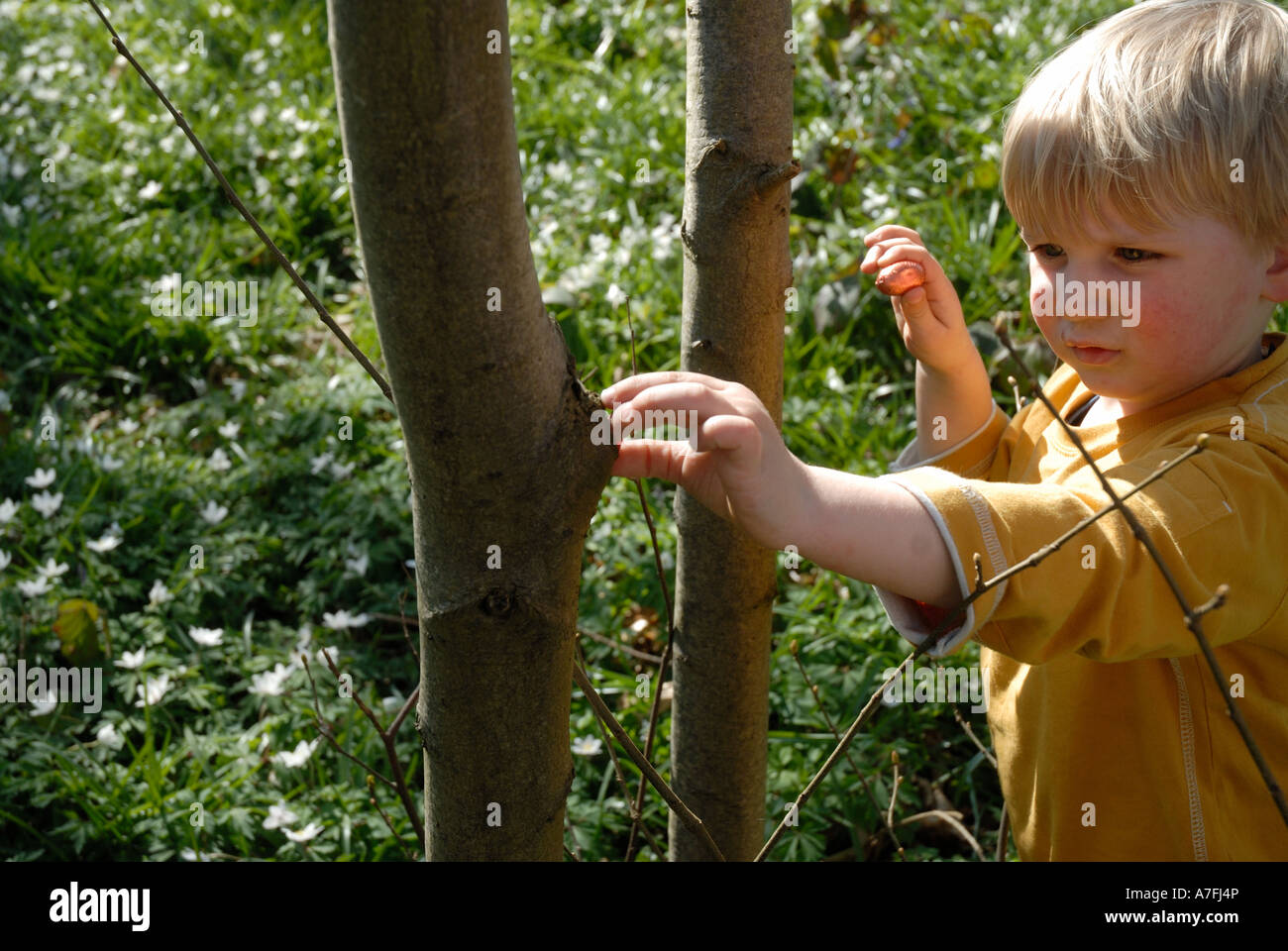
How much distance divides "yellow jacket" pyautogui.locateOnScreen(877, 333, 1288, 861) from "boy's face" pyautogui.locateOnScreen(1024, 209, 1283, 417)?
0.06 m

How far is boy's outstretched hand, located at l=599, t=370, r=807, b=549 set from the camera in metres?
1.03

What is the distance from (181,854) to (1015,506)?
66.2 inches

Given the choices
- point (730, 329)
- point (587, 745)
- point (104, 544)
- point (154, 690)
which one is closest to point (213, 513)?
point (104, 544)

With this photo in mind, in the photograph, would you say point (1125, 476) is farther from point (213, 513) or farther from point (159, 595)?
point (213, 513)

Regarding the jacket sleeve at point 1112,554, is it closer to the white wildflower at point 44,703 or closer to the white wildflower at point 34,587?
the white wildflower at point 44,703

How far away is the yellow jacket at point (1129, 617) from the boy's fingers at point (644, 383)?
0.21 meters

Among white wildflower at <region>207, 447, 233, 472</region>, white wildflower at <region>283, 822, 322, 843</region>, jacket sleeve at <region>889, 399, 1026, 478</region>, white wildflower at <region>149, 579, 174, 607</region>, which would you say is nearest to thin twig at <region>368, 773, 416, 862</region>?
white wildflower at <region>283, 822, 322, 843</region>

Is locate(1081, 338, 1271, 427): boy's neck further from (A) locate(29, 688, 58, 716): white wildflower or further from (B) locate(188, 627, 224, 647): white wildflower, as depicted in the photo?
(A) locate(29, 688, 58, 716): white wildflower

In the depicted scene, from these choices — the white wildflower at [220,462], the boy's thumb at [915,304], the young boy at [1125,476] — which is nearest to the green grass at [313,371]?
the white wildflower at [220,462]

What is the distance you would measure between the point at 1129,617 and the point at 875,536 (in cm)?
28

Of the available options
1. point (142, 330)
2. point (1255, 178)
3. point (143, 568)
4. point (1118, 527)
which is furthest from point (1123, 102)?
point (142, 330)

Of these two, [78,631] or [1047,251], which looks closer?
[1047,251]

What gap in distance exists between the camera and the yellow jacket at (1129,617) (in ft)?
3.73

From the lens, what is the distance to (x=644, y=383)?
1105 mm
